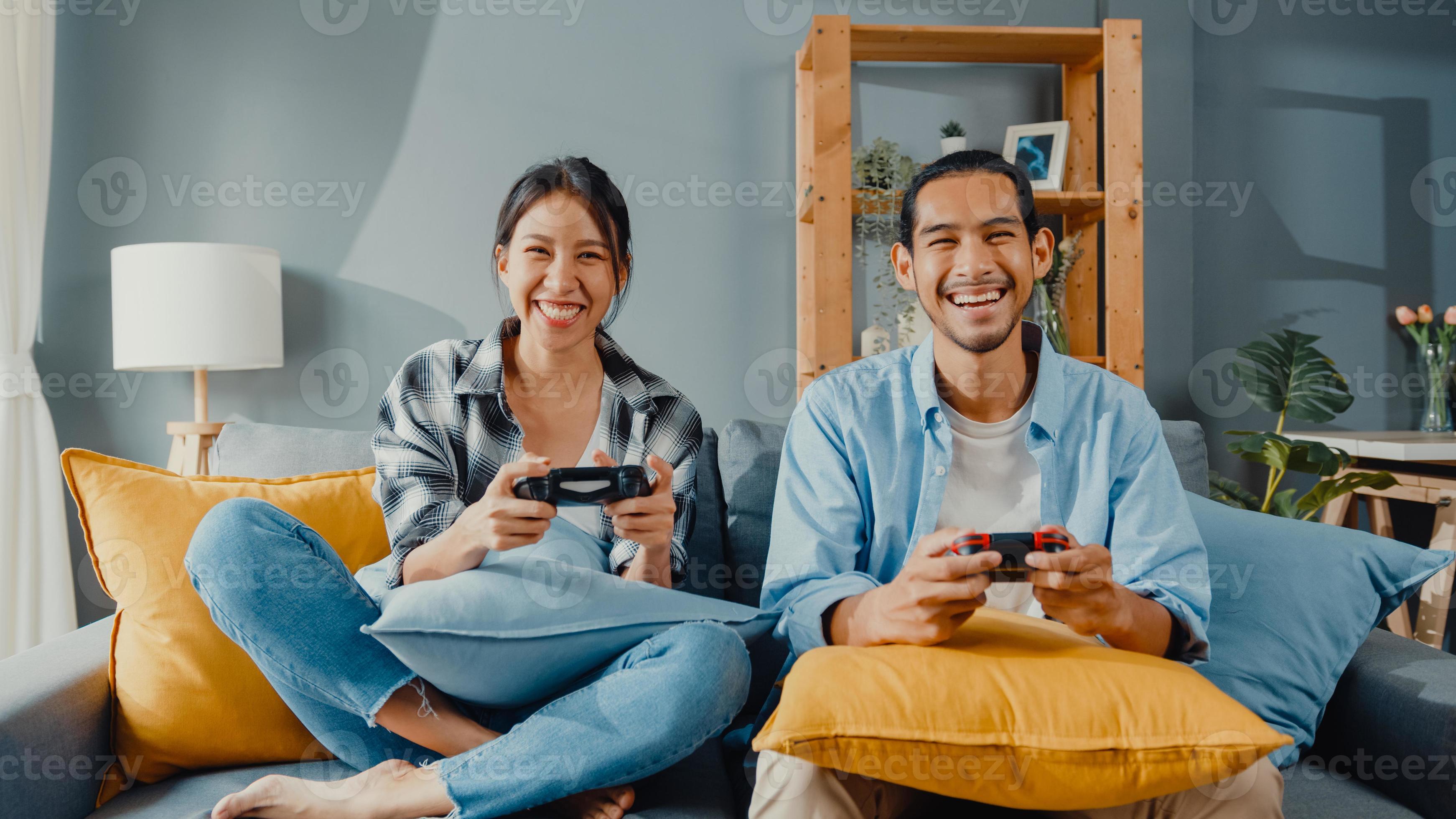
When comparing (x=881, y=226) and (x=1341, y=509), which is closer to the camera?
(x=1341, y=509)

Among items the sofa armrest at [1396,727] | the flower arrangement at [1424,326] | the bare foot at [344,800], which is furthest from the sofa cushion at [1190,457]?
the flower arrangement at [1424,326]

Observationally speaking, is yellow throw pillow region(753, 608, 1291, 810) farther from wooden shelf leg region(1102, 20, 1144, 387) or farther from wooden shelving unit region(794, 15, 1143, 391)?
wooden shelf leg region(1102, 20, 1144, 387)

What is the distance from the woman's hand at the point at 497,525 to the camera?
109cm

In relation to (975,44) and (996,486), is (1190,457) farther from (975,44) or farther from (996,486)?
(975,44)

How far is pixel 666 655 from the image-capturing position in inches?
41.1

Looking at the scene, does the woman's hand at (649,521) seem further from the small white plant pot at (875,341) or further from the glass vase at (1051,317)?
the glass vase at (1051,317)

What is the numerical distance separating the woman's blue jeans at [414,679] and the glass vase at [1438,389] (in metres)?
2.73

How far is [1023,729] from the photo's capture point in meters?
0.82

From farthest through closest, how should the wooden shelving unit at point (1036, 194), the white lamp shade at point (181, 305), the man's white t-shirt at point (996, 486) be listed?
1. the wooden shelving unit at point (1036, 194)
2. the white lamp shade at point (181, 305)
3. the man's white t-shirt at point (996, 486)

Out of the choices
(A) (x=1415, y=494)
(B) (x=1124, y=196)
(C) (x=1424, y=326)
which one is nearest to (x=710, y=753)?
(B) (x=1124, y=196)

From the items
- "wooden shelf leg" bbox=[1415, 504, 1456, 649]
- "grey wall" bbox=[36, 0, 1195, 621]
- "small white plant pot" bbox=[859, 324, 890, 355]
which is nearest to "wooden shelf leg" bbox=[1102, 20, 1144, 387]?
"grey wall" bbox=[36, 0, 1195, 621]

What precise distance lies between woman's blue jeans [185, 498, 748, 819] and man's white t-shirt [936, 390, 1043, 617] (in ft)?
1.25

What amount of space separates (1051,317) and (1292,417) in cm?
72

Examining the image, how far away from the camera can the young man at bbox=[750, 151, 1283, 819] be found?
1.11 metres
